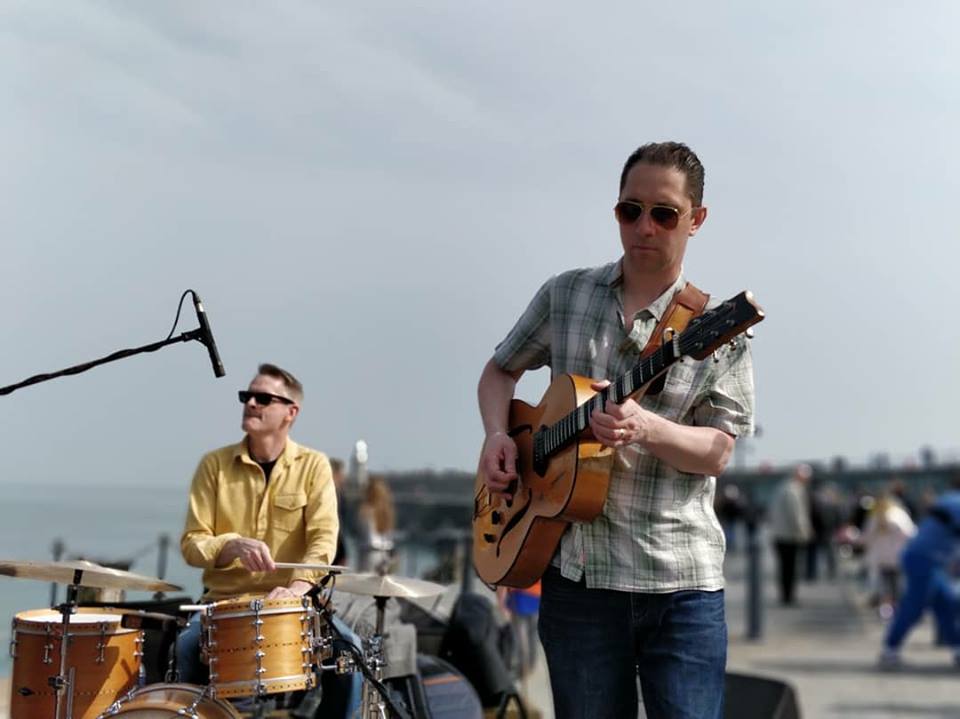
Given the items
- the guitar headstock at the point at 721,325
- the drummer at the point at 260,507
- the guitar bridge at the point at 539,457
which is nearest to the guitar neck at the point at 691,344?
the guitar headstock at the point at 721,325

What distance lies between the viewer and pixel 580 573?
2805 millimetres

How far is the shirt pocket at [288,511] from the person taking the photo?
4.28 metres

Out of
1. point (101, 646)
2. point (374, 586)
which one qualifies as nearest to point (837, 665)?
point (374, 586)

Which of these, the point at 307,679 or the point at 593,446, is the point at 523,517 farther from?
the point at 307,679

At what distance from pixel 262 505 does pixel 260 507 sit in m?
0.01

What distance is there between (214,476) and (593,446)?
2010 mm

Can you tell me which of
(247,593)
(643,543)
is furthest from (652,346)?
(247,593)

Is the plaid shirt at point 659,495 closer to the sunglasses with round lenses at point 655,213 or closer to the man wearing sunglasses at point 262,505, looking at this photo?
the sunglasses with round lenses at point 655,213

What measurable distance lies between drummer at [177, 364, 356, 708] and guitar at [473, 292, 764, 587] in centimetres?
105

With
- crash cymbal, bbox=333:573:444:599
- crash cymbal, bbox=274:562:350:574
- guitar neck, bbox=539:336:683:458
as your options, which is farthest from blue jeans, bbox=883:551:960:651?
guitar neck, bbox=539:336:683:458

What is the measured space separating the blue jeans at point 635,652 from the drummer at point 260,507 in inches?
57.4

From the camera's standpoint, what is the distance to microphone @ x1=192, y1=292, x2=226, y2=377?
3438mm

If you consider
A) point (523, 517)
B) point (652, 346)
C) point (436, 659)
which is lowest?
point (436, 659)

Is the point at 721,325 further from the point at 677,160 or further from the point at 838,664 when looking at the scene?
the point at 838,664
